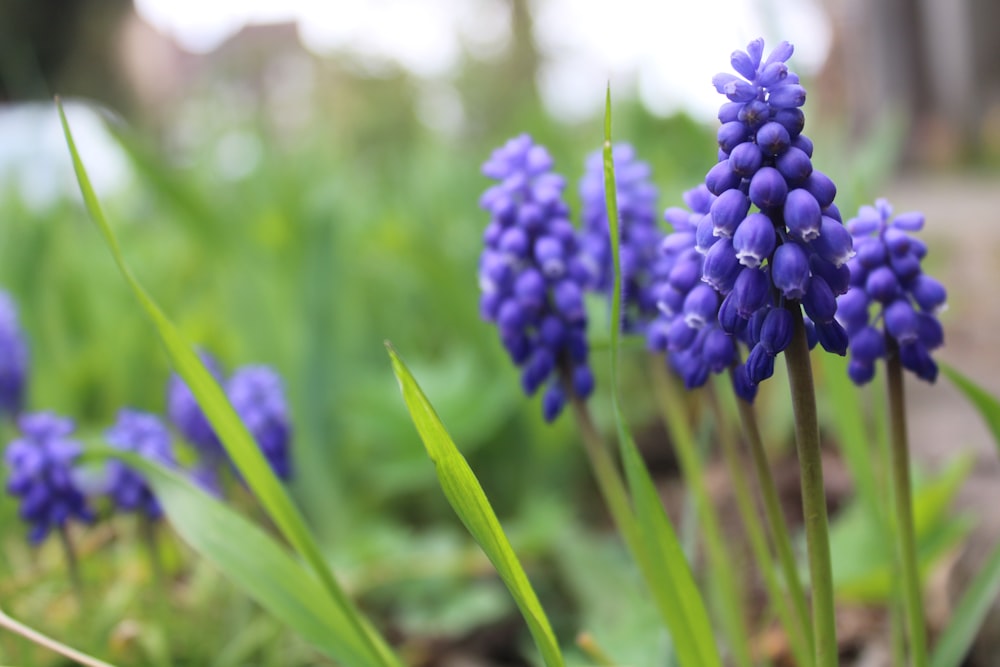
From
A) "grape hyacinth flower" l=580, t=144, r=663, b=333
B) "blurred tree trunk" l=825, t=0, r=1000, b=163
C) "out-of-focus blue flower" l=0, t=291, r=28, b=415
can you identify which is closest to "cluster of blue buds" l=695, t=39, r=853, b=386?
"grape hyacinth flower" l=580, t=144, r=663, b=333

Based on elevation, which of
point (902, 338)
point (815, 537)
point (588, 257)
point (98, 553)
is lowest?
point (98, 553)

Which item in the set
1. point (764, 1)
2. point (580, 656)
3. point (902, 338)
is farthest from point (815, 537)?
point (764, 1)

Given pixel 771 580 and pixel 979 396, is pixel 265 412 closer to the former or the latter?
pixel 771 580

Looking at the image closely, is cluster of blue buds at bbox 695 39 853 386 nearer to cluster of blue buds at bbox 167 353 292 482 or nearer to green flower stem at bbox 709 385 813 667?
green flower stem at bbox 709 385 813 667

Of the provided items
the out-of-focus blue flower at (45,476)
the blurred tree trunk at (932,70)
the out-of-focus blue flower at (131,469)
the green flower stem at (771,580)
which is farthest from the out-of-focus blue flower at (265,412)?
the blurred tree trunk at (932,70)

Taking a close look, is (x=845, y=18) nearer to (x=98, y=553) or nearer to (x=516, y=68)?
(x=516, y=68)

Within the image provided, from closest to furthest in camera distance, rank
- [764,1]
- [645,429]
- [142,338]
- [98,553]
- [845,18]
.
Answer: [764,1] < [98,553] < [142,338] < [645,429] < [845,18]

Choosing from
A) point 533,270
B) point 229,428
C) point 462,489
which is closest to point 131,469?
point 229,428
